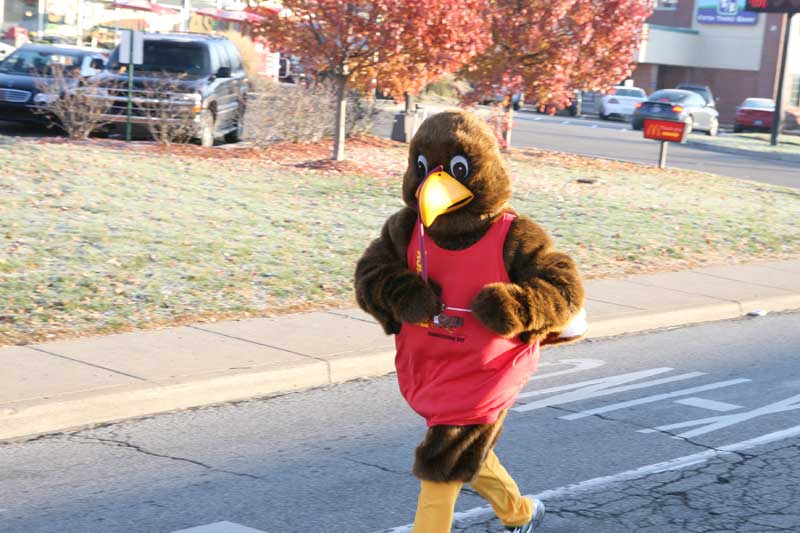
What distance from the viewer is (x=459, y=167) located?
3.98 m

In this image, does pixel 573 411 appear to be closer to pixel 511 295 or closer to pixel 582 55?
pixel 511 295

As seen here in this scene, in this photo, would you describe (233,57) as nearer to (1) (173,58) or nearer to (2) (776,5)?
(1) (173,58)

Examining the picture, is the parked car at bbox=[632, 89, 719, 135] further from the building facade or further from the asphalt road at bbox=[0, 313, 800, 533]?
the asphalt road at bbox=[0, 313, 800, 533]

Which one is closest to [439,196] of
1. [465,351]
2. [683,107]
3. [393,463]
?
[465,351]

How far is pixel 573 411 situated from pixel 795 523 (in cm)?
208

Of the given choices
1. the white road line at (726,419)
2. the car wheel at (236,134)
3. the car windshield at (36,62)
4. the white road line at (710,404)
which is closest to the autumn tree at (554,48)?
the car wheel at (236,134)

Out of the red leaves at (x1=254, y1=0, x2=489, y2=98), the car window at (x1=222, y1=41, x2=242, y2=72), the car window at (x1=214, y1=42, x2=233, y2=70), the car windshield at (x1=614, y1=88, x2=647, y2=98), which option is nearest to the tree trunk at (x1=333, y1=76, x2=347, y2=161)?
the red leaves at (x1=254, y1=0, x2=489, y2=98)

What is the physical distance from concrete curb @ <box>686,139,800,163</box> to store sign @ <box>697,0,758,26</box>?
27332mm

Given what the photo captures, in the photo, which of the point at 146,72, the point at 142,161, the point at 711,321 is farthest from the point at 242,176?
the point at 711,321

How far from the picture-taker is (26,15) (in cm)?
4959

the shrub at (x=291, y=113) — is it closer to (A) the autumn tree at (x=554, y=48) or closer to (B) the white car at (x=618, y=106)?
(A) the autumn tree at (x=554, y=48)

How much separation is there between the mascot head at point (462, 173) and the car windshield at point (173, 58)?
16.4 m

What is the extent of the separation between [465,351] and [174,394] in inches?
128

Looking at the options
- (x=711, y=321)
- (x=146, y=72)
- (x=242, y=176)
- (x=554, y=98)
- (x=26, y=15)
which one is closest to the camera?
(x=711, y=321)
